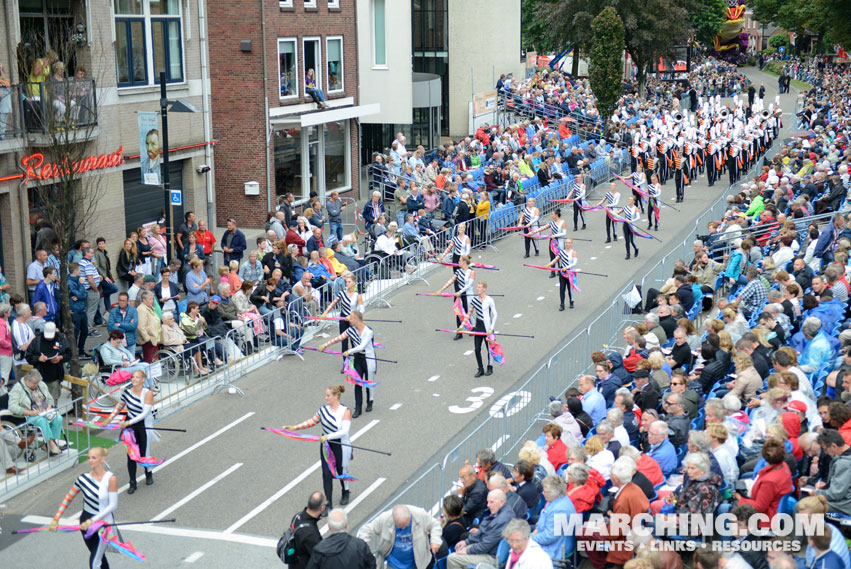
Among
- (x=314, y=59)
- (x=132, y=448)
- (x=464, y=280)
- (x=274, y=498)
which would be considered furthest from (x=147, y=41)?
(x=274, y=498)

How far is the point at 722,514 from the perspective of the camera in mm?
9805

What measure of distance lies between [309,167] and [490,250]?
720 cm

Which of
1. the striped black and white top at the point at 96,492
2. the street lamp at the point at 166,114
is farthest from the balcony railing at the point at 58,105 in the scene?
the striped black and white top at the point at 96,492

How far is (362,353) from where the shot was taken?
51.5ft

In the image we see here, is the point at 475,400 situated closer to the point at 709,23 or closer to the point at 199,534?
the point at 199,534

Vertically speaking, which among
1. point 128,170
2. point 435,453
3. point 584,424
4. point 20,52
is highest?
point 20,52

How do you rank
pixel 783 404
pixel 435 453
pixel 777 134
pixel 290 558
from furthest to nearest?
pixel 777 134 < pixel 435 453 < pixel 783 404 < pixel 290 558

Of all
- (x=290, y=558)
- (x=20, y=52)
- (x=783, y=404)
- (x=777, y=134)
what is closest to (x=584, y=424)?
(x=783, y=404)

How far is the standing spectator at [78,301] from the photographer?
57.2 feet

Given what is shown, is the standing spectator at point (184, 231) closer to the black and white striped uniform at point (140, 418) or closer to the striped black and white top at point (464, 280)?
the striped black and white top at point (464, 280)

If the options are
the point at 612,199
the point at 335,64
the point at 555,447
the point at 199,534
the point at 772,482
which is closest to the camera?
the point at 772,482

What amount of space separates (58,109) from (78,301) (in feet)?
11.8

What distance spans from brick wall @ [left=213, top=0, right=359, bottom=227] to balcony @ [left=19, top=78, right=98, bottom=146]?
27.6 feet

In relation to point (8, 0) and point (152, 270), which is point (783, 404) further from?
point (8, 0)
